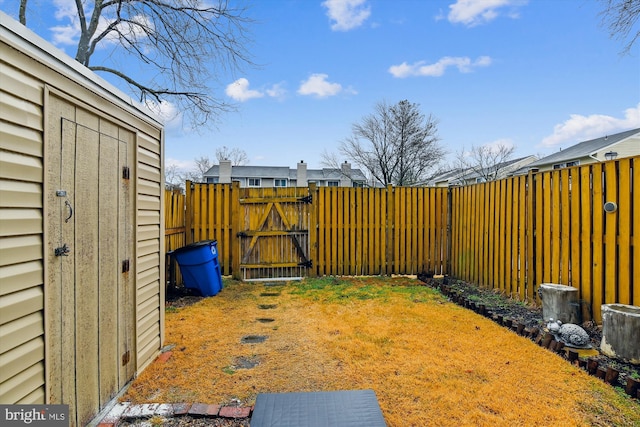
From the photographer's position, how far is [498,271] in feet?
16.2

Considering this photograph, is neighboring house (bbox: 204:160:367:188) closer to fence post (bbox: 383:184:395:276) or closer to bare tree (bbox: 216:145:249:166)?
bare tree (bbox: 216:145:249:166)

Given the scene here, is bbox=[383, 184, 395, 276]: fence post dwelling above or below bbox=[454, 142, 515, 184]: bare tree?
below

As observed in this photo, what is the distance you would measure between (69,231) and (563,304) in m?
4.47

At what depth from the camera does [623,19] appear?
4.49 metres

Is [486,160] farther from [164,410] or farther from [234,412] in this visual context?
[164,410]

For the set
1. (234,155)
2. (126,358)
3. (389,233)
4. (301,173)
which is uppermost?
(234,155)

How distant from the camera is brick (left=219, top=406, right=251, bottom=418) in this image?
198 cm

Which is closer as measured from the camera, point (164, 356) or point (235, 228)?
point (164, 356)

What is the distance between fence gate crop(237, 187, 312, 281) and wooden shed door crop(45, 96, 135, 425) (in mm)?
3859

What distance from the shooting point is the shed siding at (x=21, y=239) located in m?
1.29

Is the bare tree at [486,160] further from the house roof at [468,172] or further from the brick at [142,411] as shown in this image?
the brick at [142,411]

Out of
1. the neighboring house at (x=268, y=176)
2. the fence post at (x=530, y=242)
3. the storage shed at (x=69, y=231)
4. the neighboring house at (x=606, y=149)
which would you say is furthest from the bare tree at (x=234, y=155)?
the storage shed at (x=69, y=231)

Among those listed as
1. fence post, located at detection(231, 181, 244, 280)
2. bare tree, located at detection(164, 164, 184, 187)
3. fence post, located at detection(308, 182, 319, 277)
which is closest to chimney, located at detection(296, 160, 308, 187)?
bare tree, located at detection(164, 164, 184, 187)

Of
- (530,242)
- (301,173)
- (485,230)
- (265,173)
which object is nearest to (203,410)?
(530,242)
